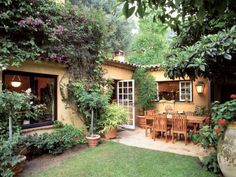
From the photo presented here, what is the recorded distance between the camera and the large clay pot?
4094 millimetres

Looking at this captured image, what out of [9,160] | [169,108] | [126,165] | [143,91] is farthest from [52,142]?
[169,108]

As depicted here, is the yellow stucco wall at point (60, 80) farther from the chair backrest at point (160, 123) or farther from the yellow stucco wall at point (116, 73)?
the chair backrest at point (160, 123)

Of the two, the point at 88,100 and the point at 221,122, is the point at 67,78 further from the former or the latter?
the point at 221,122

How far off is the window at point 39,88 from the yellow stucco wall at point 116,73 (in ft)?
8.92

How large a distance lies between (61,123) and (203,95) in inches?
268

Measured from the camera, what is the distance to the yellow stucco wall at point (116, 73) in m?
9.76

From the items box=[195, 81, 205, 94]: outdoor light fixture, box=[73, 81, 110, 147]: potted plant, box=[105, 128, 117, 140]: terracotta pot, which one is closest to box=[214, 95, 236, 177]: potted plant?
box=[73, 81, 110, 147]: potted plant

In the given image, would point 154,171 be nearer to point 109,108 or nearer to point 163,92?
point 109,108

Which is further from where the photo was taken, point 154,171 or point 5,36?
point 5,36

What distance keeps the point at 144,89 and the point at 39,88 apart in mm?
5636

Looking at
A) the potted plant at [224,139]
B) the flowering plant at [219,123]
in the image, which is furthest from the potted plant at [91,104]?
the potted plant at [224,139]

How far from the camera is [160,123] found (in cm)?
783

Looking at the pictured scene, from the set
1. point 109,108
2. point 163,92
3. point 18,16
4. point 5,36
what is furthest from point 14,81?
point 163,92

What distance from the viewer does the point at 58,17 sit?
25.1ft
